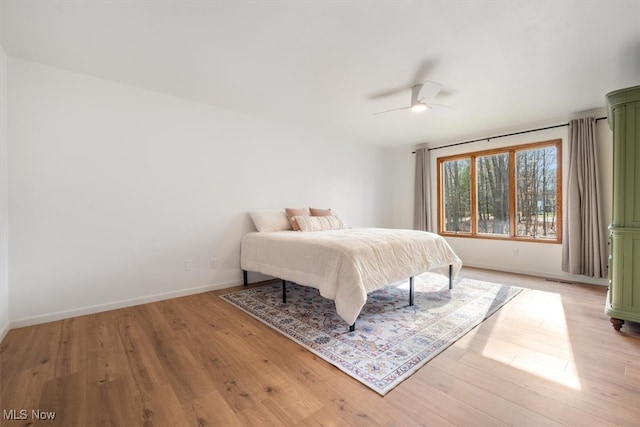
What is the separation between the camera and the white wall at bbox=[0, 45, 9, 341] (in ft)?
7.20

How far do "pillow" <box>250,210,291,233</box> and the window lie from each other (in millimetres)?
3155

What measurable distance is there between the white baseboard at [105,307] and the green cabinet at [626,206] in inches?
154

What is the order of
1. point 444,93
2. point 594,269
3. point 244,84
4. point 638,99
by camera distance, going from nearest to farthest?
point 638,99 → point 244,84 → point 444,93 → point 594,269

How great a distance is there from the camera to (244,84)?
113 inches

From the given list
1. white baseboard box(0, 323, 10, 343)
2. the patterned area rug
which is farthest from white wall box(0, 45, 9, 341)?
the patterned area rug

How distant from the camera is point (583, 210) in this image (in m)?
3.65

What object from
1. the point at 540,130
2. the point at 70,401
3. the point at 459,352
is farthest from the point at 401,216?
the point at 70,401

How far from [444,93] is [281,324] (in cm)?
293

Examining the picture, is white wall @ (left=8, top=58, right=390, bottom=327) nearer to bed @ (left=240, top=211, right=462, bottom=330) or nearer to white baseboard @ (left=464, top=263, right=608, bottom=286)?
bed @ (left=240, top=211, right=462, bottom=330)

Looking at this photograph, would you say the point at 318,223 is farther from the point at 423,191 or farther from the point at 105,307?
the point at 423,191

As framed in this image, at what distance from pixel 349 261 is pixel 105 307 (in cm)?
249

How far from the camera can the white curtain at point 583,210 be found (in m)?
3.52

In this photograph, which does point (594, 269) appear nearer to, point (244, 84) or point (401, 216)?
point (401, 216)

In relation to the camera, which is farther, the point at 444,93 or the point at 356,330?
the point at 444,93
